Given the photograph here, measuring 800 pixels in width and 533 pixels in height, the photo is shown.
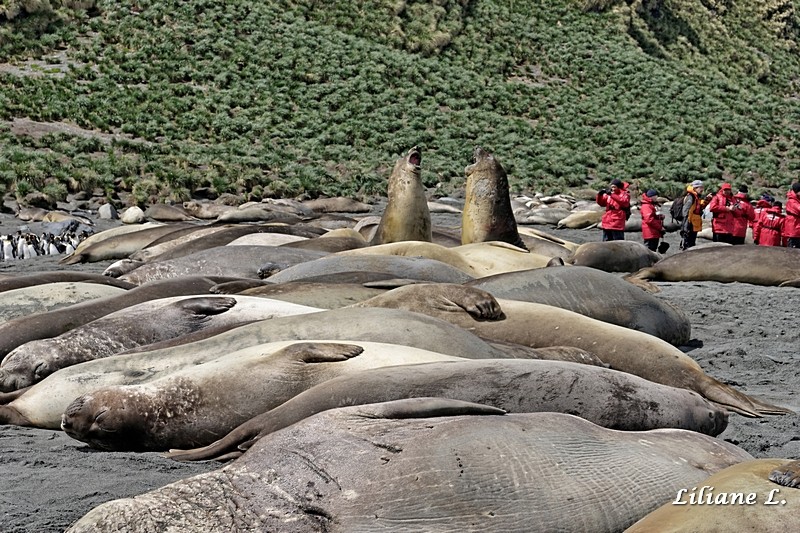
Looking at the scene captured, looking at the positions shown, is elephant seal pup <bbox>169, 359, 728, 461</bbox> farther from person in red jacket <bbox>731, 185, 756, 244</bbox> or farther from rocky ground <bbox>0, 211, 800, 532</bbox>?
person in red jacket <bbox>731, 185, 756, 244</bbox>

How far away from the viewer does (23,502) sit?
3.49 m

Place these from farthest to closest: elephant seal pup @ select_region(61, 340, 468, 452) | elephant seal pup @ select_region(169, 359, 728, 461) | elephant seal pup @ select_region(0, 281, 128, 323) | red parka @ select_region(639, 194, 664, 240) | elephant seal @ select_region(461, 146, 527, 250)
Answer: red parka @ select_region(639, 194, 664, 240), elephant seal @ select_region(461, 146, 527, 250), elephant seal pup @ select_region(0, 281, 128, 323), elephant seal pup @ select_region(61, 340, 468, 452), elephant seal pup @ select_region(169, 359, 728, 461)

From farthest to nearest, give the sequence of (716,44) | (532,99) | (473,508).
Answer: (716,44), (532,99), (473,508)

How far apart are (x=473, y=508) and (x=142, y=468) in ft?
5.89

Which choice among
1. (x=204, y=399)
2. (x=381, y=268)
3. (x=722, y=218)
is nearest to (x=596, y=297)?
(x=381, y=268)

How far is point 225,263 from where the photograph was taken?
8.75 meters

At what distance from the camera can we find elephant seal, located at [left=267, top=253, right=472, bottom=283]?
755cm

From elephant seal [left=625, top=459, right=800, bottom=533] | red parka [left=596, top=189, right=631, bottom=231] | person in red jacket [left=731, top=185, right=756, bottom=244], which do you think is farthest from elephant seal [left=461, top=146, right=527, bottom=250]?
elephant seal [left=625, top=459, right=800, bottom=533]

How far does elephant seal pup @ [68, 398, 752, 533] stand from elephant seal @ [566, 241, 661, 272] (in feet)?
25.0

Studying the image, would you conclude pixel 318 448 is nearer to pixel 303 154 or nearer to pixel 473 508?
pixel 473 508

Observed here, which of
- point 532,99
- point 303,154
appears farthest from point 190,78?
point 532,99

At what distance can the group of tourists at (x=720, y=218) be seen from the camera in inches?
535

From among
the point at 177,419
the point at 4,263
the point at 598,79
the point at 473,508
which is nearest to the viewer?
the point at 473,508

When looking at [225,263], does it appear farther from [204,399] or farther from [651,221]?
[651,221]
